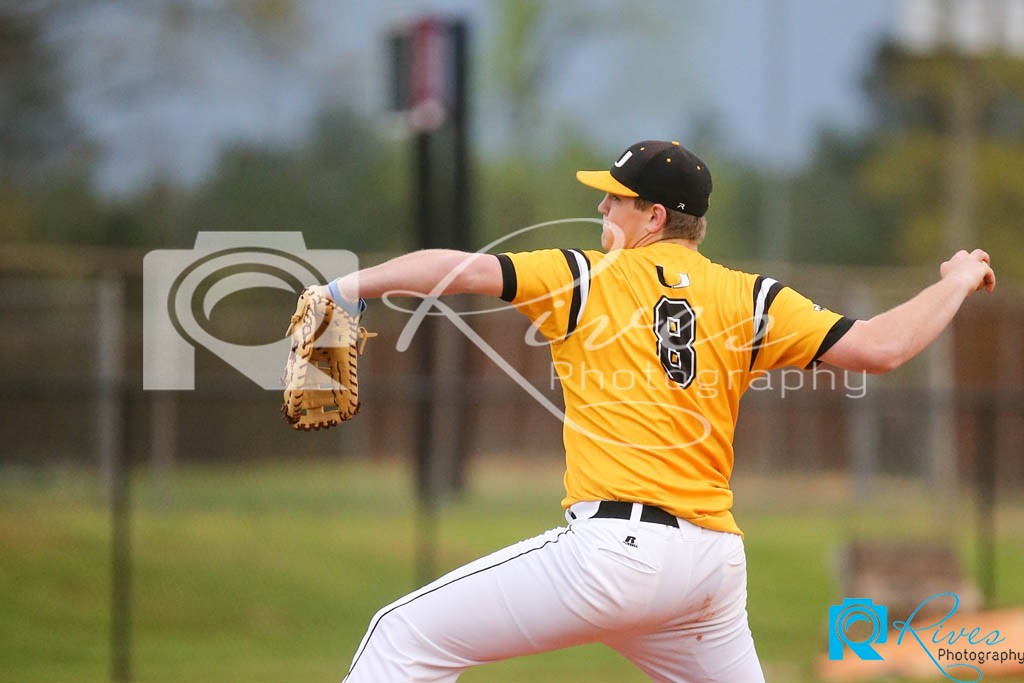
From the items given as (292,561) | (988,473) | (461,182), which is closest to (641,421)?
(988,473)

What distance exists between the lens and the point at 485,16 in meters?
23.4

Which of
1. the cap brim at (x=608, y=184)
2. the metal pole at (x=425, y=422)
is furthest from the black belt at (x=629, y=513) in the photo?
the metal pole at (x=425, y=422)

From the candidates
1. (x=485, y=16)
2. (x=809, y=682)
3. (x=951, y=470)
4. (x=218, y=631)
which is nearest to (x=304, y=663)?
(x=218, y=631)

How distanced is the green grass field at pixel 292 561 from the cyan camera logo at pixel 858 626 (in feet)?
1.27

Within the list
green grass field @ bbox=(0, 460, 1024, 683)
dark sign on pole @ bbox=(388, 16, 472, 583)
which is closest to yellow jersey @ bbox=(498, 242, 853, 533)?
green grass field @ bbox=(0, 460, 1024, 683)

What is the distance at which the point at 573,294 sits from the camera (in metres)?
3.91

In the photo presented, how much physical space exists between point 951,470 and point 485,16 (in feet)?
38.0

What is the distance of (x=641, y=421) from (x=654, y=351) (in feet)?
0.69

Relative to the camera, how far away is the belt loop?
384cm

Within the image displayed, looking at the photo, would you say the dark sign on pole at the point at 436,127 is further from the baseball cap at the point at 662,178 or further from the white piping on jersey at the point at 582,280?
the white piping on jersey at the point at 582,280

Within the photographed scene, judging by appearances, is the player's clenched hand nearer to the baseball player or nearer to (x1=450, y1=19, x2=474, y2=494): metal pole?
the baseball player
